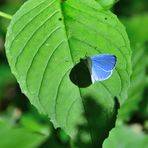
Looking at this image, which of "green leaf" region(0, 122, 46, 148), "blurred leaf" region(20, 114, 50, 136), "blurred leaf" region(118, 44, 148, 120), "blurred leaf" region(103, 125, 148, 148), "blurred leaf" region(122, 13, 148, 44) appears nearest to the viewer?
"green leaf" region(0, 122, 46, 148)

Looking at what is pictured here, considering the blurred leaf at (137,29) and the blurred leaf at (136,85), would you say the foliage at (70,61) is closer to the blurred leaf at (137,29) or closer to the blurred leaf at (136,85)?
the blurred leaf at (136,85)

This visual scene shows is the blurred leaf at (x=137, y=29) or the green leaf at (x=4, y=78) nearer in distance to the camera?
the blurred leaf at (x=137, y=29)

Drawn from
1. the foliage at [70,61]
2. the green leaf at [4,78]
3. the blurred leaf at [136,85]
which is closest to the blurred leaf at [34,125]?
the blurred leaf at [136,85]

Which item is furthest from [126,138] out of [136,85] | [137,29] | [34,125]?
[137,29]

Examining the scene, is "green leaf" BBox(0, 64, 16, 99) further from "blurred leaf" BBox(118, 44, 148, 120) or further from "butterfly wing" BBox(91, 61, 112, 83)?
"butterfly wing" BBox(91, 61, 112, 83)

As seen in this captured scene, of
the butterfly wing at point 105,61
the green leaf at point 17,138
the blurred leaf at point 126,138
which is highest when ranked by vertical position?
the butterfly wing at point 105,61

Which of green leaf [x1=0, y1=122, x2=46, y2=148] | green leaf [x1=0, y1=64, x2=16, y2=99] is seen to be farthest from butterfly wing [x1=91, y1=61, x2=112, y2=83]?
green leaf [x1=0, y1=64, x2=16, y2=99]

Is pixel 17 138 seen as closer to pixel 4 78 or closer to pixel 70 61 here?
pixel 70 61
